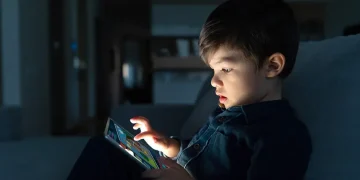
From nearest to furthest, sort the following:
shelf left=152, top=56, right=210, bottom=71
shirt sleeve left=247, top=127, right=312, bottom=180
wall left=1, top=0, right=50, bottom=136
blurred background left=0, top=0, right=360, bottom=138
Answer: shirt sleeve left=247, top=127, right=312, bottom=180, wall left=1, top=0, right=50, bottom=136, blurred background left=0, top=0, right=360, bottom=138, shelf left=152, top=56, right=210, bottom=71

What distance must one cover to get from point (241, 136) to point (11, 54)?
8.39ft

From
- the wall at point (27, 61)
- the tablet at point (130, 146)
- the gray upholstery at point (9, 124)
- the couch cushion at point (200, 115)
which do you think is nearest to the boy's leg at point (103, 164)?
the tablet at point (130, 146)

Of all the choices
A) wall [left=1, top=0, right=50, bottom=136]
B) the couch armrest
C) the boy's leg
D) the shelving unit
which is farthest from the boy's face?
the shelving unit

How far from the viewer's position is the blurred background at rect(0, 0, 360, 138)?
384 centimetres

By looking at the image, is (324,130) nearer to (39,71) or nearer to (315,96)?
(315,96)

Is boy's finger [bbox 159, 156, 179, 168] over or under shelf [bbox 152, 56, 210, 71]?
under

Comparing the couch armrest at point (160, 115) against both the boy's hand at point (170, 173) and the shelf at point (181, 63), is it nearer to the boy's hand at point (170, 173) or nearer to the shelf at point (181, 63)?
the boy's hand at point (170, 173)

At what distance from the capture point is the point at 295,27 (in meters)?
0.81

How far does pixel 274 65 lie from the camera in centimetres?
79

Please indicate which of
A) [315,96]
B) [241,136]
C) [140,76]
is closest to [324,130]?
[315,96]

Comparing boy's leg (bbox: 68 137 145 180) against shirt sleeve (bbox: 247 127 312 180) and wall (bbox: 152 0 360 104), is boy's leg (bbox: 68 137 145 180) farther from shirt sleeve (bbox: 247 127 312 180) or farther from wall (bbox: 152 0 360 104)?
wall (bbox: 152 0 360 104)

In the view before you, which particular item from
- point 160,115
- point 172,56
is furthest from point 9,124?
point 172,56

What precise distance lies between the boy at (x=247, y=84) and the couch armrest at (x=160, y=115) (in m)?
0.51

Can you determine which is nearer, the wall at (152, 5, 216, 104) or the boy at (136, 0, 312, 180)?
the boy at (136, 0, 312, 180)
